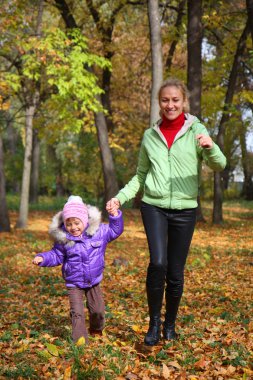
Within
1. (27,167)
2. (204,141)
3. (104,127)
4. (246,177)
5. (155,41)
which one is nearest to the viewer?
(204,141)

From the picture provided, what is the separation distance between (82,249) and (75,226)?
225 mm

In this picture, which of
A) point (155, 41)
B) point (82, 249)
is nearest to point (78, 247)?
point (82, 249)

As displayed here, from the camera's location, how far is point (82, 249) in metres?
4.50

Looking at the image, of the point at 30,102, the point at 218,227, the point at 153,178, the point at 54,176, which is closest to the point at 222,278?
the point at 153,178

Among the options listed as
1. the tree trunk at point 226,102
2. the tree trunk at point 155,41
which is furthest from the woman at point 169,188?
the tree trunk at point 226,102

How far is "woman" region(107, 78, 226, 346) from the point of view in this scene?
4289mm

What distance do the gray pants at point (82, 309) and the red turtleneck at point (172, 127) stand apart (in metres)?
1.61

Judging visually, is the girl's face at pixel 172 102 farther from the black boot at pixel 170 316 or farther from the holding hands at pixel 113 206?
the black boot at pixel 170 316

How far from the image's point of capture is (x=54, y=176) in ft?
135

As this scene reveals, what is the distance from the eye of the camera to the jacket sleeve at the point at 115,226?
448 centimetres

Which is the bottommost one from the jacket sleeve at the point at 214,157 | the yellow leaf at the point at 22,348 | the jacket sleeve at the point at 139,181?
the yellow leaf at the point at 22,348

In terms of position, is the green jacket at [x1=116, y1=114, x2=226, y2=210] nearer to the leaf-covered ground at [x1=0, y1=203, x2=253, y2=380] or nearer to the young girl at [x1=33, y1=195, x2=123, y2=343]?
the young girl at [x1=33, y1=195, x2=123, y2=343]

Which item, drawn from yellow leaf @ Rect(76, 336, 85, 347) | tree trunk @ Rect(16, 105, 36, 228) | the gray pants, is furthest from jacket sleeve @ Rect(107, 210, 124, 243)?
tree trunk @ Rect(16, 105, 36, 228)

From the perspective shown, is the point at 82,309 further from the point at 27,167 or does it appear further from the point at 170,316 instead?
the point at 27,167
